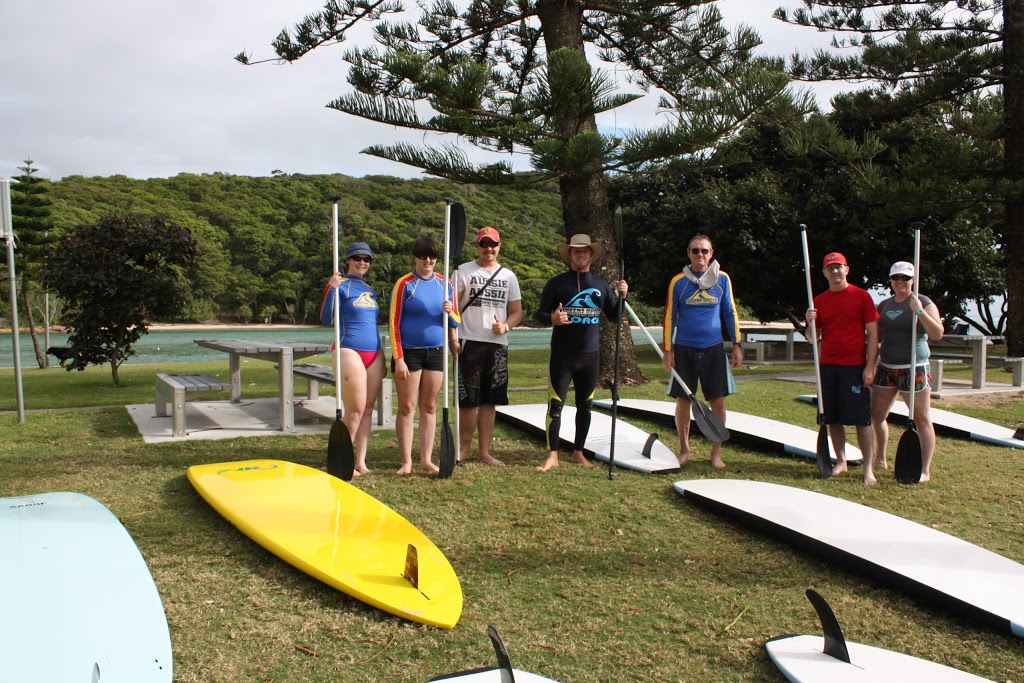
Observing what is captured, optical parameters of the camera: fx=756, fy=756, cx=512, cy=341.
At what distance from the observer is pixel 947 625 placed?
110 inches

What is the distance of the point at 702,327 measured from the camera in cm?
507

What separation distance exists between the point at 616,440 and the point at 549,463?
2.61 ft

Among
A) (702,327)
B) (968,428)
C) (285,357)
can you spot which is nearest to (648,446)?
(702,327)

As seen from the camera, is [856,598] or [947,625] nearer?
[947,625]

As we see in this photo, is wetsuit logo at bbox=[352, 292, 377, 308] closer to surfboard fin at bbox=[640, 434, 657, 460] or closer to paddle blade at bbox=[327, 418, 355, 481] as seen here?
paddle blade at bbox=[327, 418, 355, 481]

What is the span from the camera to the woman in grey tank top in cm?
477

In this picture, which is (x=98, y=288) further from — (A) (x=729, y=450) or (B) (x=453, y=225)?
(A) (x=729, y=450)

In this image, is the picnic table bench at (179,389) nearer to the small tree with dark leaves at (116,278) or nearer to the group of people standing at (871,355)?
the small tree with dark leaves at (116,278)

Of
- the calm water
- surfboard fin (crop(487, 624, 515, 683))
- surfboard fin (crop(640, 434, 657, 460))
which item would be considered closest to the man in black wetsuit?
surfboard fin (crop(640, 434, 657, 460))

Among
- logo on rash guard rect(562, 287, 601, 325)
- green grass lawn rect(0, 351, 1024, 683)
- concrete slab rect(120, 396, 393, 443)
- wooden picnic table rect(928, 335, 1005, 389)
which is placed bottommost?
green grass lawn rect(0, 351, 1024, 683)

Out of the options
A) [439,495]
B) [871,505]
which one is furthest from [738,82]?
[439,495]

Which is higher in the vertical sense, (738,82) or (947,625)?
(738,82)

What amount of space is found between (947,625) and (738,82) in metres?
6.15

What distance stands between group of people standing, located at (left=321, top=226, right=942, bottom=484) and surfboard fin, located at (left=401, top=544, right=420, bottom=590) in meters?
1.88
